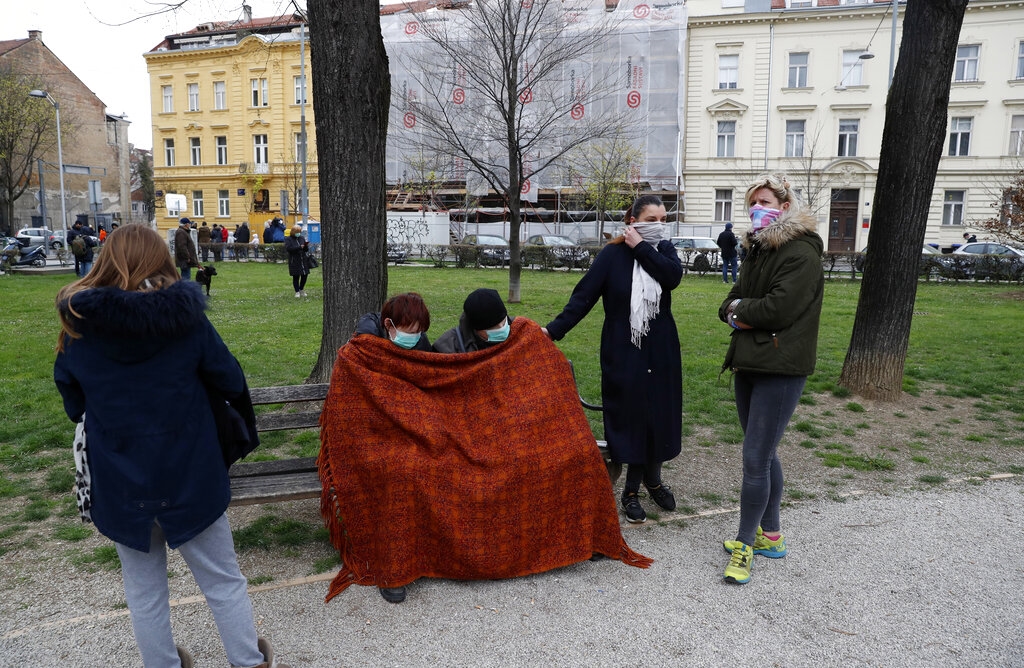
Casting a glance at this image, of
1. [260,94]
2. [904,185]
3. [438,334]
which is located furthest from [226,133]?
[904,185]

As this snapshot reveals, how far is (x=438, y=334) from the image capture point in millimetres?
10961

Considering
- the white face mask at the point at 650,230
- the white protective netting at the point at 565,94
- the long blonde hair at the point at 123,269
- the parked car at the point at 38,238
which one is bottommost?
the parked car at the point at 38,238

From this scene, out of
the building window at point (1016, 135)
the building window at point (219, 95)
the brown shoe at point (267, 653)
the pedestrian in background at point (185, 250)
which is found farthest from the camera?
the building window at point (219, 95)

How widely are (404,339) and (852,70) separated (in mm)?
39676

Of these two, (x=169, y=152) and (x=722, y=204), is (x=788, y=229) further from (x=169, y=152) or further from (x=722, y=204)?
(x=169, y=152)

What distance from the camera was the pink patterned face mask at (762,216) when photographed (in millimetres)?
3689

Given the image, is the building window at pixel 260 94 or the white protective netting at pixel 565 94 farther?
the building window at pixel 260 94

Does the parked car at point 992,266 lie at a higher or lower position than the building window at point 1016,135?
lower

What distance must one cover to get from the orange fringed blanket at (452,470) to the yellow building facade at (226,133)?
41776 mm

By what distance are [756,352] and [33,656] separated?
136 inches

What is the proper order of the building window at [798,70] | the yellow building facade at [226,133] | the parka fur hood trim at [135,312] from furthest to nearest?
the yellow building facade at [226,133]
the building window at [798,70]
the parka fur hood trim at [135,312]

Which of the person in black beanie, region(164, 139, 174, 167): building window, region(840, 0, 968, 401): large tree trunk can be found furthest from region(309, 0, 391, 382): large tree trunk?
region(164, 139, 174, 167): building window

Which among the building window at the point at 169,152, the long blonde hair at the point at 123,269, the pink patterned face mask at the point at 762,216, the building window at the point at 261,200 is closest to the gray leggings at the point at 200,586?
the long blonde hair at the point at 123,269

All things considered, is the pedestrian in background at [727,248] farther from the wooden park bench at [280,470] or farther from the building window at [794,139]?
the building window at [794,139]
